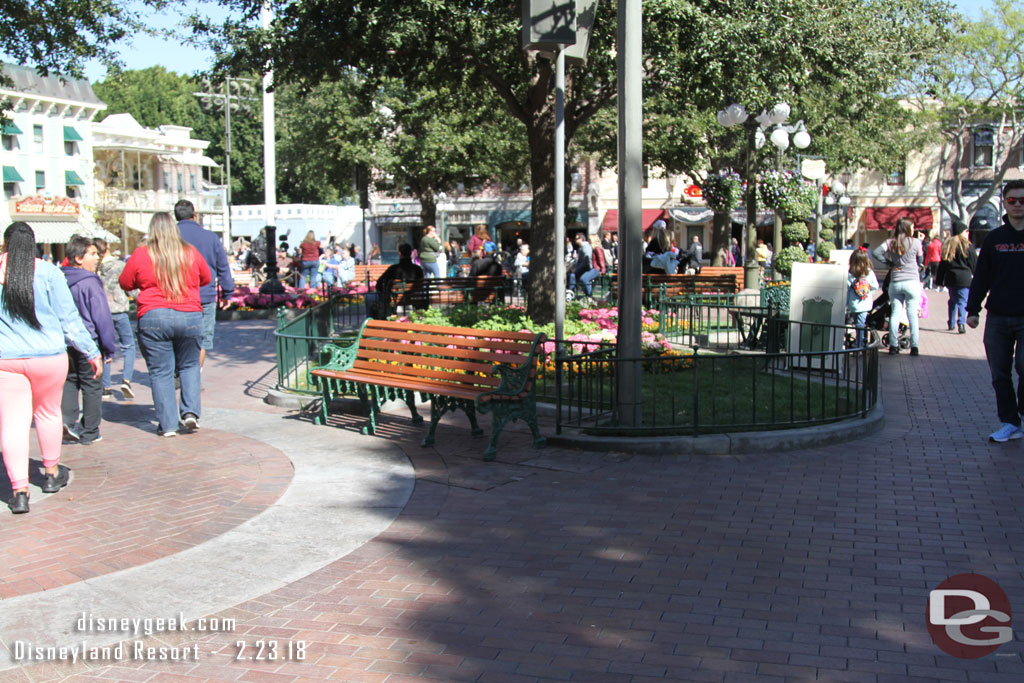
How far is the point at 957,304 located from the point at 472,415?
10.6 meters

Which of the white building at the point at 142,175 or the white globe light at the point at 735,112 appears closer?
the white globe light at the point at 735,112

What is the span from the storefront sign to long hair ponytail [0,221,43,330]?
42.9 meters

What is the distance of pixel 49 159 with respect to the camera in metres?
48.8

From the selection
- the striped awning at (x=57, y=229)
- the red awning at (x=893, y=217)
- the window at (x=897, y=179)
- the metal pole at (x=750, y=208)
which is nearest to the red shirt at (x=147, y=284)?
the metal pole at (x=750, y=208)

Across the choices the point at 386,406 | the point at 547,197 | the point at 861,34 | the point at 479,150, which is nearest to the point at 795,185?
the point at 861,34

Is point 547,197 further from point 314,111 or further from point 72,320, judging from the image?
point 314,111

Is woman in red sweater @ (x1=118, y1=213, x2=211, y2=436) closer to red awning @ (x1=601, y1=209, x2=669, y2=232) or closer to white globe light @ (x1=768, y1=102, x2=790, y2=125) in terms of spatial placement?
white globe light @ (x1=768, y1=102, x2=790, y2=125)

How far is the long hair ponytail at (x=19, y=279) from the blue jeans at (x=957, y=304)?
1284cm

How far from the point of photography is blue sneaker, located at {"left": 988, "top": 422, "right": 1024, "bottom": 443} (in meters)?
7.40

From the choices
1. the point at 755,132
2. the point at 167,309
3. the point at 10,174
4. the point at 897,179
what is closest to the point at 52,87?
the point at 10,174

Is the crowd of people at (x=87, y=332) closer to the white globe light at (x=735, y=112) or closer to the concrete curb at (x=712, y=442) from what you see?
the concrete curb at (x=712, y=442)

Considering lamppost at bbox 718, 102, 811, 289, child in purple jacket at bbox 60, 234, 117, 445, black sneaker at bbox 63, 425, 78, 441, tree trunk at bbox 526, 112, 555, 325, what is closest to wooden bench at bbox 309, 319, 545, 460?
child in purple jacket at bbox 60, 234, 117, 445

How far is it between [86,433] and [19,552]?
2837mm

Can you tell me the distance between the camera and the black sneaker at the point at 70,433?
779cm
